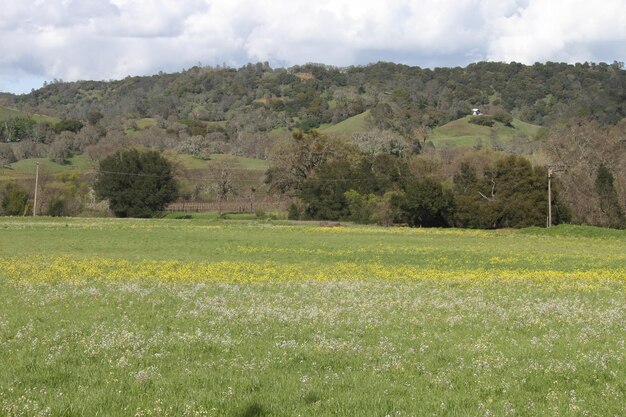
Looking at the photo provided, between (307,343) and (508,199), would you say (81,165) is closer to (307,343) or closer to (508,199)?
(508,199)

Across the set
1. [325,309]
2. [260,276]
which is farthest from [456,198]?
[325,309]

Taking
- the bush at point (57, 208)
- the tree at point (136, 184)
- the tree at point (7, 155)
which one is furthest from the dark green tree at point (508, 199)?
the tree at point (7, 155)

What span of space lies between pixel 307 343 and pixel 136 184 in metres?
94.0

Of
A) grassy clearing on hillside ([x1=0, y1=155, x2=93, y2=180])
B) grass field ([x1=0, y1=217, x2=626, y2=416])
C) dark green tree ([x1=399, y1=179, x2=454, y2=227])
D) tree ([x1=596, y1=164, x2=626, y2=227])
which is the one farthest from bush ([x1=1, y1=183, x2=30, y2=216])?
tree ([x1=596, y1=164, x2=626, y2=227])

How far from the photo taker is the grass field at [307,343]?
8.30 meters

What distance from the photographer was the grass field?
830cm

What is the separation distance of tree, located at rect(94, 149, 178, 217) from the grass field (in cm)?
7492

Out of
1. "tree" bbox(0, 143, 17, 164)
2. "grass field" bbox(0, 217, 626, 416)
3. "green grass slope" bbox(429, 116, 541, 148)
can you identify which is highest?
"green grass slope" bbox(429, 116, 541, 148)

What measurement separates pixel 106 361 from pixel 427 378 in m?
4.87

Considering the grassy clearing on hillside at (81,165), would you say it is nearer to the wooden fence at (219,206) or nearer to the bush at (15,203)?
the wooden fence at (219,206)

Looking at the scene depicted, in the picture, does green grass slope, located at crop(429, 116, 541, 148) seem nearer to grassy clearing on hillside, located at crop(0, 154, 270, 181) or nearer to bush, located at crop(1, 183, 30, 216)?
grassy clearing on hillside, located at crop(0, 154, 270, 181)

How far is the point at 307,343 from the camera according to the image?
38.4ft

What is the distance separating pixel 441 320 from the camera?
1445 centimetres

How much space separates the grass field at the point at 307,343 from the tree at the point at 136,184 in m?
74.9
